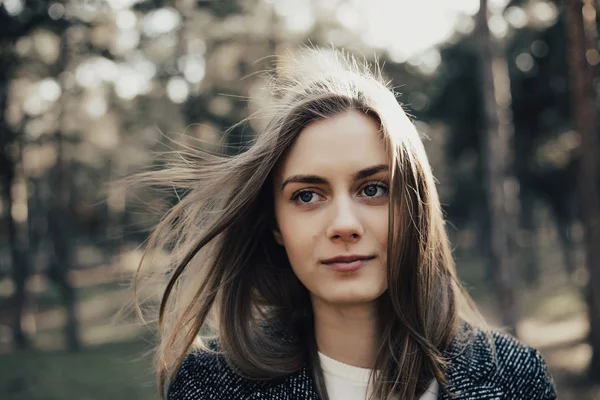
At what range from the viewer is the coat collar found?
88.2 inches

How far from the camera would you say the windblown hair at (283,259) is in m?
2.21

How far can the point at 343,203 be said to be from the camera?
6.81 ft

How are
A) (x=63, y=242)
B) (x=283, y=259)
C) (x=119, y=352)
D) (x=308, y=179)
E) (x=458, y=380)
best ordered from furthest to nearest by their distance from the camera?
(x=63, y=242)
(x=119, y=352)
(x=283, y=259)
(x=458, y=380)
(x=308, y=179)

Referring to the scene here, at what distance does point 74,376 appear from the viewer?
13594 millimetres

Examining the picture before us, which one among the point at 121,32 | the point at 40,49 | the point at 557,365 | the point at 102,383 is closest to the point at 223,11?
the point at 121,32

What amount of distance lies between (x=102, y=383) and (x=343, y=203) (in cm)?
1221

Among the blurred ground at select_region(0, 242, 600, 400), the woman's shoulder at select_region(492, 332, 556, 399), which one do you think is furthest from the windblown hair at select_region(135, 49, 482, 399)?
the blurred ground at select_region(0, 242, 600, 400)

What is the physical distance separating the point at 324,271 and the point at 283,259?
56cm

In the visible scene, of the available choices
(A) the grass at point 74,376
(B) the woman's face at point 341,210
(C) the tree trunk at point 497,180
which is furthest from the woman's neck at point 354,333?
(C) the tree trunk at point 497,180

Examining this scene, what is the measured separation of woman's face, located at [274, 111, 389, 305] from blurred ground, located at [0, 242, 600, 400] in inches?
89.4

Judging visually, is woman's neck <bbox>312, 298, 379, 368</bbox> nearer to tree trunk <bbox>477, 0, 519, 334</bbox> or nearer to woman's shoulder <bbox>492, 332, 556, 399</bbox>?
woman's shoulder <bbox>492, 332, 556, 399</bbox>

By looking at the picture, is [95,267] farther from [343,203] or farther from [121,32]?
[343,203]

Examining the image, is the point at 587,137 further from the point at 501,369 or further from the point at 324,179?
the point at 324,179

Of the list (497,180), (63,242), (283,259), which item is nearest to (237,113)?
(63,242)
